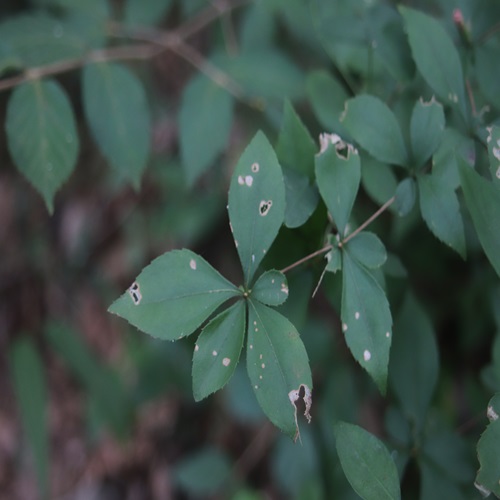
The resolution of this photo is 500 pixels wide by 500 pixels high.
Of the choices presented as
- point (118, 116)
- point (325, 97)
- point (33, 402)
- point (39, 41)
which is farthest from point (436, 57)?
point (33, 402)

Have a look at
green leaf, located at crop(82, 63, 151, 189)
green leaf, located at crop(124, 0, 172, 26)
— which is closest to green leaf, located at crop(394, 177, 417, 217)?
green leaf, located at crop(82, 63, 151, 189)

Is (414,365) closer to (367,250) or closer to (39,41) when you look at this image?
(367,250)

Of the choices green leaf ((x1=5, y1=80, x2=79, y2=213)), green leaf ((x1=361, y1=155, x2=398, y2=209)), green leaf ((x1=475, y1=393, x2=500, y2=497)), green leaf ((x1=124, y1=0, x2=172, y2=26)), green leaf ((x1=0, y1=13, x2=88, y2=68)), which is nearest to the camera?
green leaf ((x1=475, y1=393, x2=500, y2=497))

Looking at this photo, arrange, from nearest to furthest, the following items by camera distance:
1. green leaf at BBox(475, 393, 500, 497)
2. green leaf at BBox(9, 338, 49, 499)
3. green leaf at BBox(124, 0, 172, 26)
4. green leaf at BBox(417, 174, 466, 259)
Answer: green leaf at BBox(475, 393, 500, 497)
green leaf at BBox(417, 174, 466, 259)
green leaf at BBox(124, 0, 172, 26)
green leaf at BBox(9, 338, 49, 499)

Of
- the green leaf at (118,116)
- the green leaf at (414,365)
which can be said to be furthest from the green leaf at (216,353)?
the green leaf at (118,116)

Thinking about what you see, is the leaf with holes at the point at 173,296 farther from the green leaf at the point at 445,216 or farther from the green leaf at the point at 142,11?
the green leaf at the point at 142,11

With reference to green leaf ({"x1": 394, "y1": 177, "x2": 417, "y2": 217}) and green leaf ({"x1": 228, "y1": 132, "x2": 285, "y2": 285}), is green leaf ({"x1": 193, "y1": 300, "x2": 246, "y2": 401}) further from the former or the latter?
green leaf ({"x1": 394, "y1": 177, "x2": 417, "y2": 217})

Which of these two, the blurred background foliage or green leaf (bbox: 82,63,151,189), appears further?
green leaf (bbox: 82,63,151,189)
